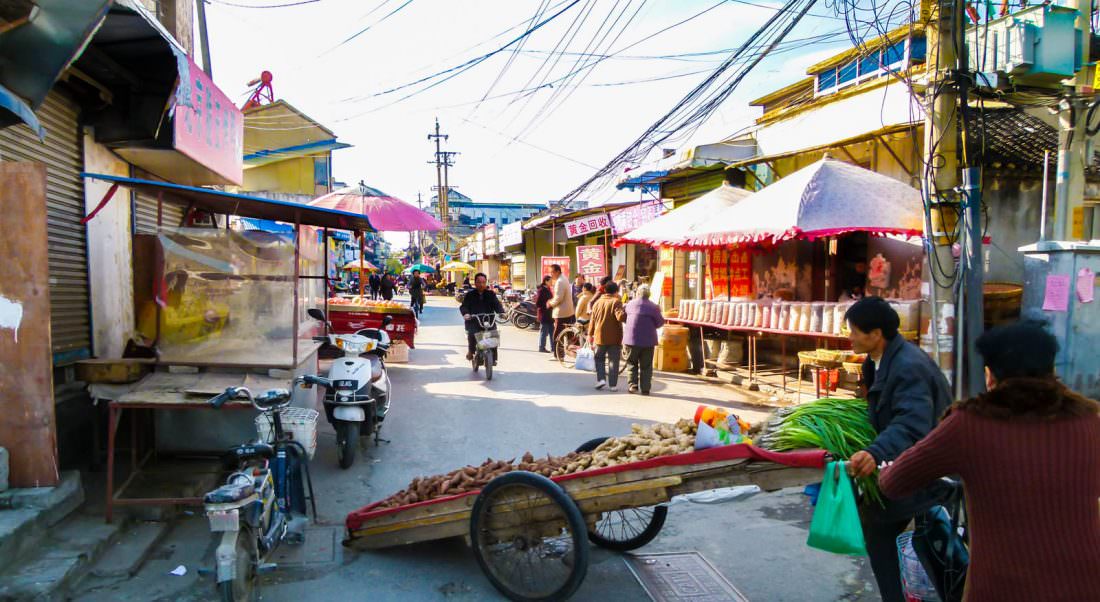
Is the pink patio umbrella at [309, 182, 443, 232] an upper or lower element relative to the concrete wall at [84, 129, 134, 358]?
upper

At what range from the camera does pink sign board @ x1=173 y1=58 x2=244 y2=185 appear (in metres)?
6.45

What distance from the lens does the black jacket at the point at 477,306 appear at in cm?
1129

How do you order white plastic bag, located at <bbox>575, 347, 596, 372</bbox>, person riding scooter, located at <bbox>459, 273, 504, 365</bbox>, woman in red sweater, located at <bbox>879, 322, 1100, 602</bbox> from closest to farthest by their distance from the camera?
woman in red sweater, located at <bbox>879, 322, 1100, 602</bbox> → person riding scooter, located at <bbox>459, 273, 504, 365</bbox> → white plastic bag, located at <bbox>575, 347, 596, 372</bbox>

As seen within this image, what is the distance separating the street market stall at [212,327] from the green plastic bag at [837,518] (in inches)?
154

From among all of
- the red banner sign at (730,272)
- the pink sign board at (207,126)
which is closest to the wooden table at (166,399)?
the pink sign board at (207,126)

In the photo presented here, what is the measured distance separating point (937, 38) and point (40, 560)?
7920 mm

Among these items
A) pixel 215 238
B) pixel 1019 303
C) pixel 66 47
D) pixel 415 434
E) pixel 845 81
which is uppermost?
pixel 845 81

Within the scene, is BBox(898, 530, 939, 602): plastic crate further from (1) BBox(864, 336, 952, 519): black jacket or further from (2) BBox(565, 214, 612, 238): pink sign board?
(2) BBox(565, 214, 612, 238): pink sign board

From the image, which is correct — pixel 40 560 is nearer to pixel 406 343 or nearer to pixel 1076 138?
pixel 406 343

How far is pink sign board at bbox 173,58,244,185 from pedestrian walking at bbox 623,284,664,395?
544 centimetres

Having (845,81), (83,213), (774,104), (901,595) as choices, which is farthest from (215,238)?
(774,104)

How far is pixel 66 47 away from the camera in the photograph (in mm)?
4543

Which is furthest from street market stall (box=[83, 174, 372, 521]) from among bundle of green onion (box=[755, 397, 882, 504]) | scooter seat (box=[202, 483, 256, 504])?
bundle of green onion (box=[755, 397, 882, 504])

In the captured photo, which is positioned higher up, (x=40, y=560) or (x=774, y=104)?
(x=774, y=104)
